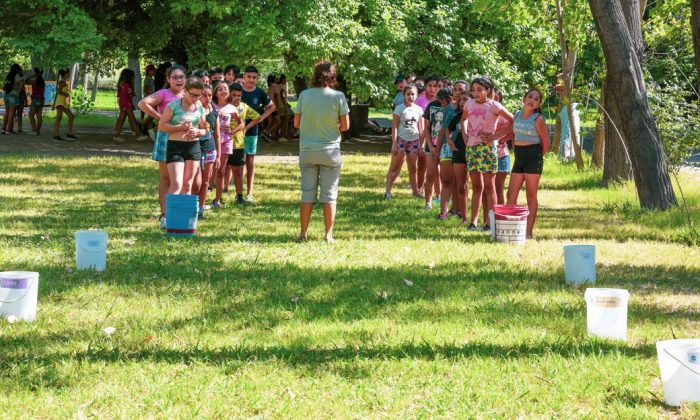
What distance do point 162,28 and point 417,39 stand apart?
22.6 ft

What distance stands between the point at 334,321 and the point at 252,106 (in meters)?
7.68

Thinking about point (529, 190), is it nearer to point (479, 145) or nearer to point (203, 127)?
point (479, 145)

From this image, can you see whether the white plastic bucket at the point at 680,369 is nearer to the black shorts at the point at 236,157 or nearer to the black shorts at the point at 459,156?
the black shorts at the point at 459,156

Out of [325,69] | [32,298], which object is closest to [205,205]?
[325,69]

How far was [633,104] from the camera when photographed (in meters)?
14.3

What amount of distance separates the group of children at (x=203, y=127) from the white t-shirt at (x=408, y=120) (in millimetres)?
2072

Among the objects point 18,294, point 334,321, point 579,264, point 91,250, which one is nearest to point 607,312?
point 334,321

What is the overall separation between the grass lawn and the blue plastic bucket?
0.61 feet

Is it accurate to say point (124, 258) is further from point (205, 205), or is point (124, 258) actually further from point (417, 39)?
point (417, 39)

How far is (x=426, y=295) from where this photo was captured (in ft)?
28.0

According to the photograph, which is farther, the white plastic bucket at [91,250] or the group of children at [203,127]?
the group of children at [203,127]

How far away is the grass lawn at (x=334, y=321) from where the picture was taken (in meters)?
5.69

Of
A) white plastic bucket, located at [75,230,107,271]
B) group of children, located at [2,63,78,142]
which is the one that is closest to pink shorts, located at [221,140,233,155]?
white plastic bucket, located at [75,230,107,271]

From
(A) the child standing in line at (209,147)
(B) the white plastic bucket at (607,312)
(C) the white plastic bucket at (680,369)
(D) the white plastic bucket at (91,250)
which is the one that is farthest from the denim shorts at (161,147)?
(C) the white plastic bucket at (680,369)
